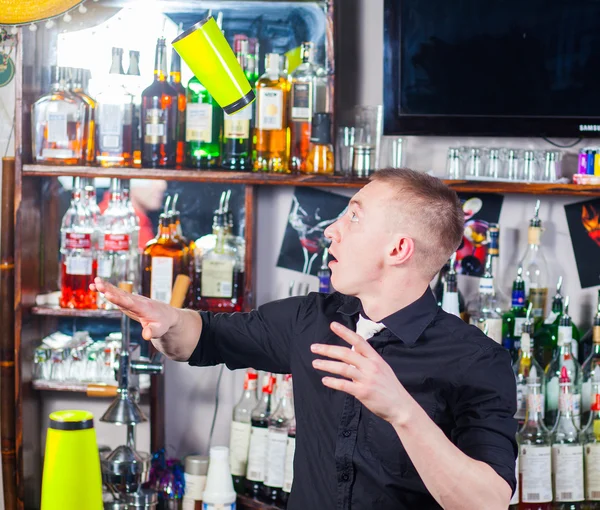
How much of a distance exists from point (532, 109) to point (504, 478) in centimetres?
154

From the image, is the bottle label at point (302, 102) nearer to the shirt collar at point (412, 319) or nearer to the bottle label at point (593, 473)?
the shirt collar at point (412, 319)

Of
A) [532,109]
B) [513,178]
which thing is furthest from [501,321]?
[532,109]

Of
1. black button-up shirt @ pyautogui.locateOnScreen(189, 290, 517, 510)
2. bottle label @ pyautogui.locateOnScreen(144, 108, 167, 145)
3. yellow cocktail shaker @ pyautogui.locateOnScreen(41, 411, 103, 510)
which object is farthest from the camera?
bottle label @ pyautogui.locateOnScreen(144, 108, 167, 145)

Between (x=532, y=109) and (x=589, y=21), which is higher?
(x=589, y=21)

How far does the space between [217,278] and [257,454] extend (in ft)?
1.77

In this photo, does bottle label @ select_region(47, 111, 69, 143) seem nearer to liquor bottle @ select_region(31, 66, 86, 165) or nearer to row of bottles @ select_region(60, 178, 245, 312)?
liquor bottle @ select_region(31, 66, 86, 165)

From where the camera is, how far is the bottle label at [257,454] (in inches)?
103

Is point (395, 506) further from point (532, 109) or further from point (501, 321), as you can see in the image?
point (532, 109)

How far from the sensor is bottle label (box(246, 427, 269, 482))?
8.59ft

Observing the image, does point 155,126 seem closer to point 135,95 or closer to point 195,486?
point 135,95

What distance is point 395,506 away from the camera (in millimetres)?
1557

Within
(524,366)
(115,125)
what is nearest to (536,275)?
(524,366)

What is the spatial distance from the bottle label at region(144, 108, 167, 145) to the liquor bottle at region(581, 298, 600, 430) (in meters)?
1.38

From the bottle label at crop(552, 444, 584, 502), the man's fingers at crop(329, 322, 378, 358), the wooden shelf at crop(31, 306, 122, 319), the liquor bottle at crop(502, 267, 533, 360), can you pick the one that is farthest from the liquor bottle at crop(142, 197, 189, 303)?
the man's fingers at crop(329, 322, 378, 358)
